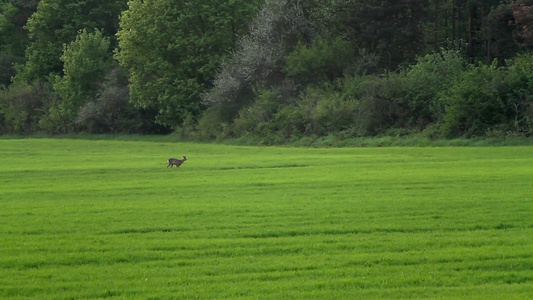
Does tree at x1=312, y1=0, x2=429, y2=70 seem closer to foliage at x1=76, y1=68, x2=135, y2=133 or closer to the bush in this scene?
the bush

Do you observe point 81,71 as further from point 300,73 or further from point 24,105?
point 300,73

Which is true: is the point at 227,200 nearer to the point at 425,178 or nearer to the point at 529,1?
the point at 425,178

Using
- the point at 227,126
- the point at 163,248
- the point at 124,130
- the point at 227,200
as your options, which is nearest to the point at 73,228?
the point at 163,248

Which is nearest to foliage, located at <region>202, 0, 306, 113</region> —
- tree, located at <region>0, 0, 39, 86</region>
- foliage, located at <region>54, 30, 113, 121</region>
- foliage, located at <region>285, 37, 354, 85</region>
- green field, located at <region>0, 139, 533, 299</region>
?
foliage, located at <region>285, 37, 354, 85</region>

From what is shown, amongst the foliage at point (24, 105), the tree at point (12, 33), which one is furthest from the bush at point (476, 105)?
the tree at point (12, 33)

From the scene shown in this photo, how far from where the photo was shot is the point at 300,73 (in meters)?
59.3

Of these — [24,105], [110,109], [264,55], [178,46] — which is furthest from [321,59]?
[24,105]

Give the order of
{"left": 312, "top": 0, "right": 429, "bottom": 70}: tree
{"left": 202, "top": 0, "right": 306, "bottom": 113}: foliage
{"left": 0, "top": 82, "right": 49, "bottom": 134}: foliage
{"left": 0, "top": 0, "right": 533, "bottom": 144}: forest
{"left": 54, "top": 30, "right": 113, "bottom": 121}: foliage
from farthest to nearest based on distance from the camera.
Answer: {"left": 0, "top": 82, "right": 49, "bottom": 134}: foliage, {"left": 54, "top": 30, "right": 113, "bottom": 121}: foliage, {"left": 202, "top": 0, "right": 306, "bottom": 113}: foliage, {"left": 312, "top": 0, "right": 429, "bottom": 70}: tree, {"left": 0, "top": 0, "right": 533, "bottom": 144}: forest

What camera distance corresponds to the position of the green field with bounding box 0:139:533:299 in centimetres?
1041

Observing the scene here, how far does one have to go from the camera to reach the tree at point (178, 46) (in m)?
64.6

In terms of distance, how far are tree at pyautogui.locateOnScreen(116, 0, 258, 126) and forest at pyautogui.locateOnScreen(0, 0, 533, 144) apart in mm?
119

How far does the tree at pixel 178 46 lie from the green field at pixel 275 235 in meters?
37.8

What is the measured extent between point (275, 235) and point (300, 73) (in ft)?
150

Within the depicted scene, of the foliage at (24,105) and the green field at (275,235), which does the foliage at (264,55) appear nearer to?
the foliage at (24,105)
